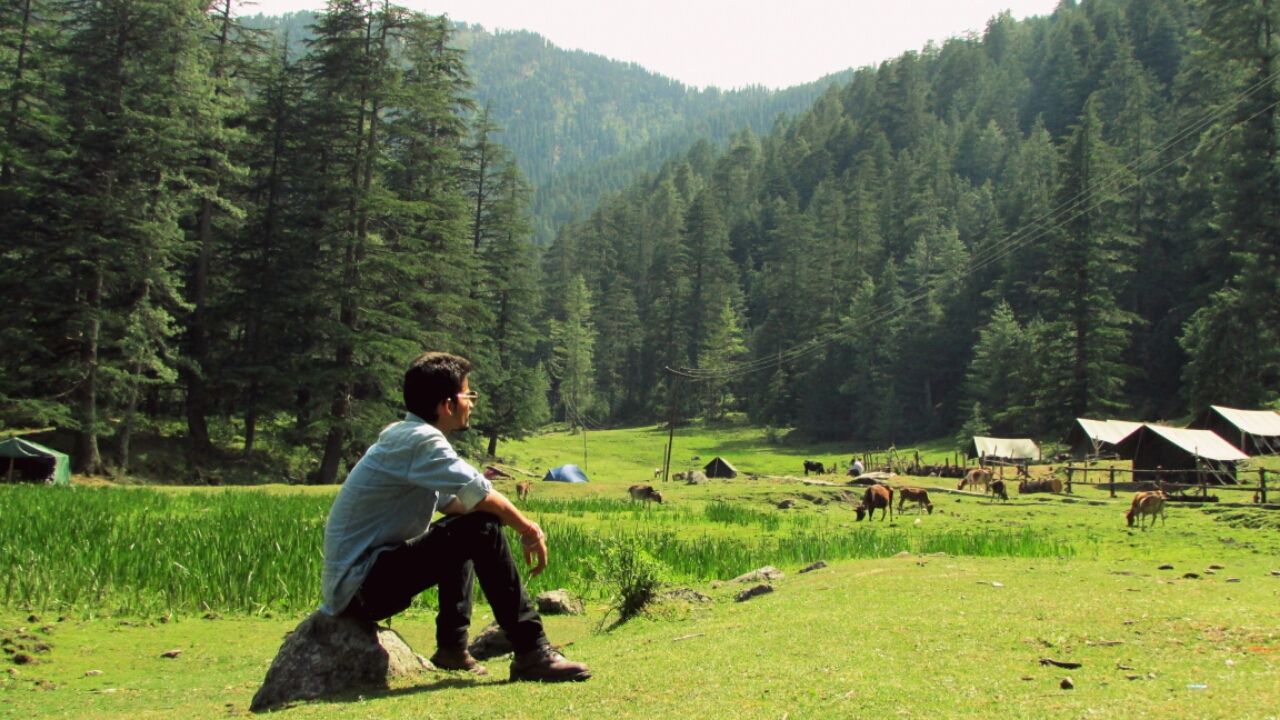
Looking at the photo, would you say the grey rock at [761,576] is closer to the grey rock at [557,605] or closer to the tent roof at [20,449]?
the grey rock at [557,605]

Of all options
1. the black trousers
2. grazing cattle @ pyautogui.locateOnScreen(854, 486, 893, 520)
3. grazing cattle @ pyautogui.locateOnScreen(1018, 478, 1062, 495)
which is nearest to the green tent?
grazing cattle @ pyautogui.locateOnScreen(854, 486, 893, 520)

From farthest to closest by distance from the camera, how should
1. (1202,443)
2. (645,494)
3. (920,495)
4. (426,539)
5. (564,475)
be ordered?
(564,475), (1202,443), (645,494), (920,495), (426,539)

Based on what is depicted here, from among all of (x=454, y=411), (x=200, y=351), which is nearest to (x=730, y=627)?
(x=454, y=411)

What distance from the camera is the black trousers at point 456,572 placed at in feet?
16.2

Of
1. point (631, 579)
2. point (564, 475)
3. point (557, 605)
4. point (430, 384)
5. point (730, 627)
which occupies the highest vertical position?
point (430, 384)

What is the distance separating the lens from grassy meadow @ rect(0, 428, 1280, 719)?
4391mm

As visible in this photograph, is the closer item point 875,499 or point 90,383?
point 875,499

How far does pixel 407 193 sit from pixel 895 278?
5603 cm

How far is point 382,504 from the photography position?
5059 mm

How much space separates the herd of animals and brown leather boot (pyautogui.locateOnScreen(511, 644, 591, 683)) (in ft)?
55.0

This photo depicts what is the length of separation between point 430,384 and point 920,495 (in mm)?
21270

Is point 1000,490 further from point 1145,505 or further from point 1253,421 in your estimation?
point 1253,421

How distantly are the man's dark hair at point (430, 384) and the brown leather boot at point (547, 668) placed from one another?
1.39 meters

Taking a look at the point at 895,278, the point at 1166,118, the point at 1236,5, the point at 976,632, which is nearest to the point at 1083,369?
the point at 1236,5
